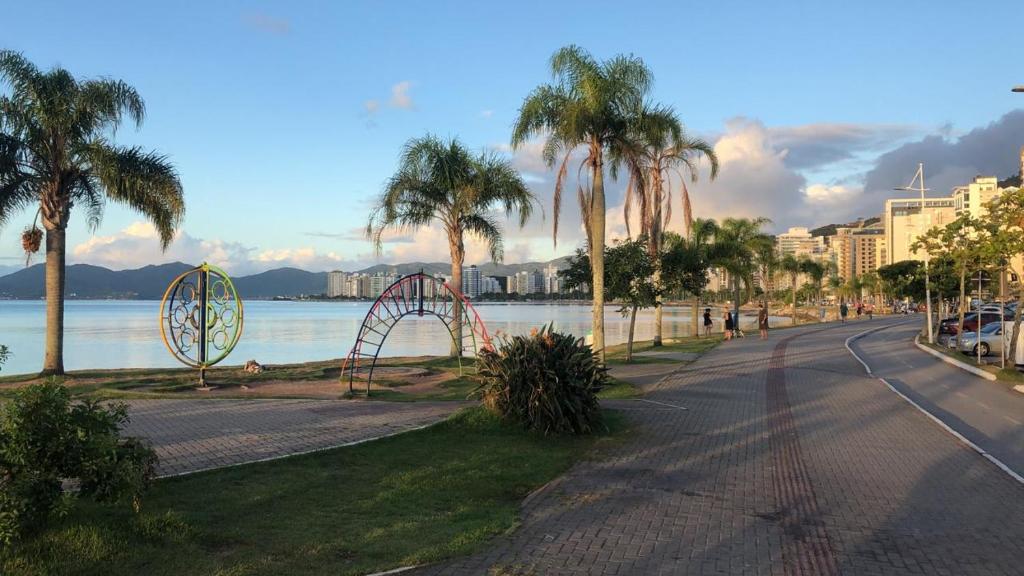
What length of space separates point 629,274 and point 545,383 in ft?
40.9

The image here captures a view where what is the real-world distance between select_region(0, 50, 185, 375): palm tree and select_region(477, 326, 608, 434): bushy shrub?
10.9 meters

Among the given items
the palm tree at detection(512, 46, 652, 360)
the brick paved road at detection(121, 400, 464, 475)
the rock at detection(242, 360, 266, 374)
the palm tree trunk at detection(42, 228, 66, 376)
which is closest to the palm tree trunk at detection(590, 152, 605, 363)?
the palm tree at detection(512, 46, 652, 360)

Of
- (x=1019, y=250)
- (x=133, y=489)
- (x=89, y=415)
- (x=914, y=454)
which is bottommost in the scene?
(x=914, y=454)

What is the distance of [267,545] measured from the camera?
5410mm

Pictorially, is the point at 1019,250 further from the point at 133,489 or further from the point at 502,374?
the point at 133,489

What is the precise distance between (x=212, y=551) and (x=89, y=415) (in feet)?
4.44

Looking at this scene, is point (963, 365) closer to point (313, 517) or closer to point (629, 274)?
point (629, 274)

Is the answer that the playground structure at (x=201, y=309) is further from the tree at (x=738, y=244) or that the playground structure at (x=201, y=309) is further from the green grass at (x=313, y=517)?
the tree at (x=738, y=244)

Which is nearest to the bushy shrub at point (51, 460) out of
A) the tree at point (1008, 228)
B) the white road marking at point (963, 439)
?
the white road marking at point (963, 439)

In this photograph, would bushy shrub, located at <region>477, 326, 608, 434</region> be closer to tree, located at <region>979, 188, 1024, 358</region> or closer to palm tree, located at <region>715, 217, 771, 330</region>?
tree, located at <region>979, 188, 1024, 358</region>

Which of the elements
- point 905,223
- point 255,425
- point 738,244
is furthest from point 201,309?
point 905,223

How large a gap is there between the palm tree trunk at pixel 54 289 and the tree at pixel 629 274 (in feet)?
47.1

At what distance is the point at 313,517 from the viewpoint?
6168 mm

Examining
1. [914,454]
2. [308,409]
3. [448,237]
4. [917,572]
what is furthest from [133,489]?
[448,237]
